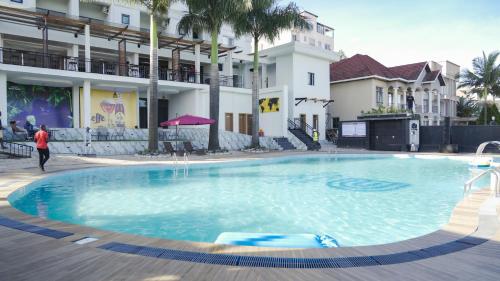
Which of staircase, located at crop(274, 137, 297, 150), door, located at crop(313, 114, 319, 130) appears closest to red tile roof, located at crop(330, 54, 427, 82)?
door, located at crop(313, 114, 319, 130)

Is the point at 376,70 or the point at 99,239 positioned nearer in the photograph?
the point at 99,239

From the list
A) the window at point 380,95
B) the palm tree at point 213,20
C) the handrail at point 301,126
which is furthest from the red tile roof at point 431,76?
the palm tree at point 213,20

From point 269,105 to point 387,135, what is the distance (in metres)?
9.62

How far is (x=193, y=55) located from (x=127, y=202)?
23051mm

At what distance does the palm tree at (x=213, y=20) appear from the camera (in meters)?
18.4

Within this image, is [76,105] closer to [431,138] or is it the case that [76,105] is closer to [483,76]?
[431,138]

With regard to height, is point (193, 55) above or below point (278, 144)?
above

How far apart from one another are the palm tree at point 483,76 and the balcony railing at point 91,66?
32.3m

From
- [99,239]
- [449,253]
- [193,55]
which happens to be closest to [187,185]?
[99,239]

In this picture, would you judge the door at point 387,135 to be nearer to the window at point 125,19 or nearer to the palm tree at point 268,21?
the palm tree at point 268,21

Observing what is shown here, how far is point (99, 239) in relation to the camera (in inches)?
163

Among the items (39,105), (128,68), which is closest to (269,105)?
(128,68)

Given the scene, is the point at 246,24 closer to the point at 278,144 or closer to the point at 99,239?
the point at 278,144

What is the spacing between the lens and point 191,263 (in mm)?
3371
